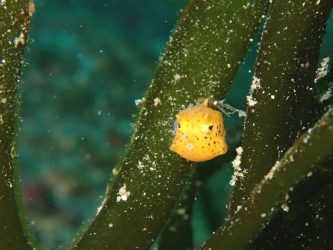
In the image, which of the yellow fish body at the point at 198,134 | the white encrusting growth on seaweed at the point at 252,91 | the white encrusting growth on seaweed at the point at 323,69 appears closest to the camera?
the white encrusting growth on seaweed at the point at 252,91

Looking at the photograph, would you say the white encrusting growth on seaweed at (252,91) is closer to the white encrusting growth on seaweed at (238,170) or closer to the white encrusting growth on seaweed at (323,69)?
the white encrusting growth on seaweed at (238,170)

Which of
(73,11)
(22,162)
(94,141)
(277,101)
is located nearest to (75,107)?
(94,141)

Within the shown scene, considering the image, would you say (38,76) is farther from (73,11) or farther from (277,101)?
(277,101)

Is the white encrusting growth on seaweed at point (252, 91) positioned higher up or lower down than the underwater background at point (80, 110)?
lower down

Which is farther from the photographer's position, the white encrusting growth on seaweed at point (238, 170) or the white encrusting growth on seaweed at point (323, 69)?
the white encrusting growth on seaweed at point (323, 69)

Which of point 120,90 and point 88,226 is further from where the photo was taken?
point 120,90

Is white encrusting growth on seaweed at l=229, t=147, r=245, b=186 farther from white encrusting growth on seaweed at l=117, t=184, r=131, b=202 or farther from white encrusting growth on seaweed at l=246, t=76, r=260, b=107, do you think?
white encrusting growth on seaweed at l=117, t=184, r=131, b=202

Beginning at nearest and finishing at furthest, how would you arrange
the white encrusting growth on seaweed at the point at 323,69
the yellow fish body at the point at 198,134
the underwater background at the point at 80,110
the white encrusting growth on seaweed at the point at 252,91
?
the white encrusting growth on seaweed at the point at 252,91, the yellow fish body at the point at 198,134, the white encrusting growth on seaweed at the point at 323,69, the underwater background at the point at 80,110

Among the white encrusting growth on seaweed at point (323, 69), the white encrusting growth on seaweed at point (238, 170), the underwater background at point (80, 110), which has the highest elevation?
the underwater background at point (80, 110)

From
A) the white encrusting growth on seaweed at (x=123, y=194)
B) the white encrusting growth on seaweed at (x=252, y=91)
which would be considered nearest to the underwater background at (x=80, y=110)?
the white encrusting growth on seaweed at (x=123, y=194)
